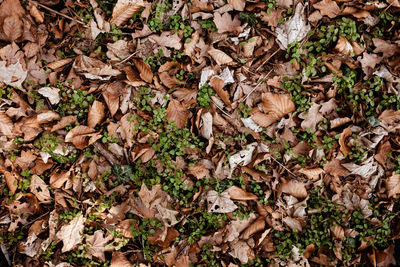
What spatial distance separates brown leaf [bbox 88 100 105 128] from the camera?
2459mm

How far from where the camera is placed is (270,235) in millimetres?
2449

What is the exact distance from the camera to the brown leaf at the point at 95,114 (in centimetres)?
246

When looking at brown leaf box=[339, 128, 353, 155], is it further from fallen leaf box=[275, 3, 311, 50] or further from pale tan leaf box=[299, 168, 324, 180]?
fallen leaf box=[275, 3, 311, 50]

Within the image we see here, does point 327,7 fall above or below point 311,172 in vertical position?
above

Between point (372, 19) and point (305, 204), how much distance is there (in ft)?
5.86

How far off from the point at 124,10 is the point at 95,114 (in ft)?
3.26

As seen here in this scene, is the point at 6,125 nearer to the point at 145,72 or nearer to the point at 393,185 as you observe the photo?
the point at 145,72

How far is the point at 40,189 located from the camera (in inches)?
98.8

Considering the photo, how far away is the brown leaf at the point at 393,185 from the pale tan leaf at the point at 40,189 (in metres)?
3.10

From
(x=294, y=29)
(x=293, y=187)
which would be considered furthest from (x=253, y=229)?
(x=294, y=29)

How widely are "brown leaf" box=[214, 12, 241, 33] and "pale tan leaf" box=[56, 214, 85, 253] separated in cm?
216

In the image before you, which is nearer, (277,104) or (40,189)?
(277,104)

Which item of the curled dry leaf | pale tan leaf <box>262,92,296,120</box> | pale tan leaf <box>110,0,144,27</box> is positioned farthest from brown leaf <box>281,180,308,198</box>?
the curled dry leaf

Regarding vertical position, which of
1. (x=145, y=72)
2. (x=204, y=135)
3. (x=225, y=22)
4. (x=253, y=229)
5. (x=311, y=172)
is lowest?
(x=253, y=229)
